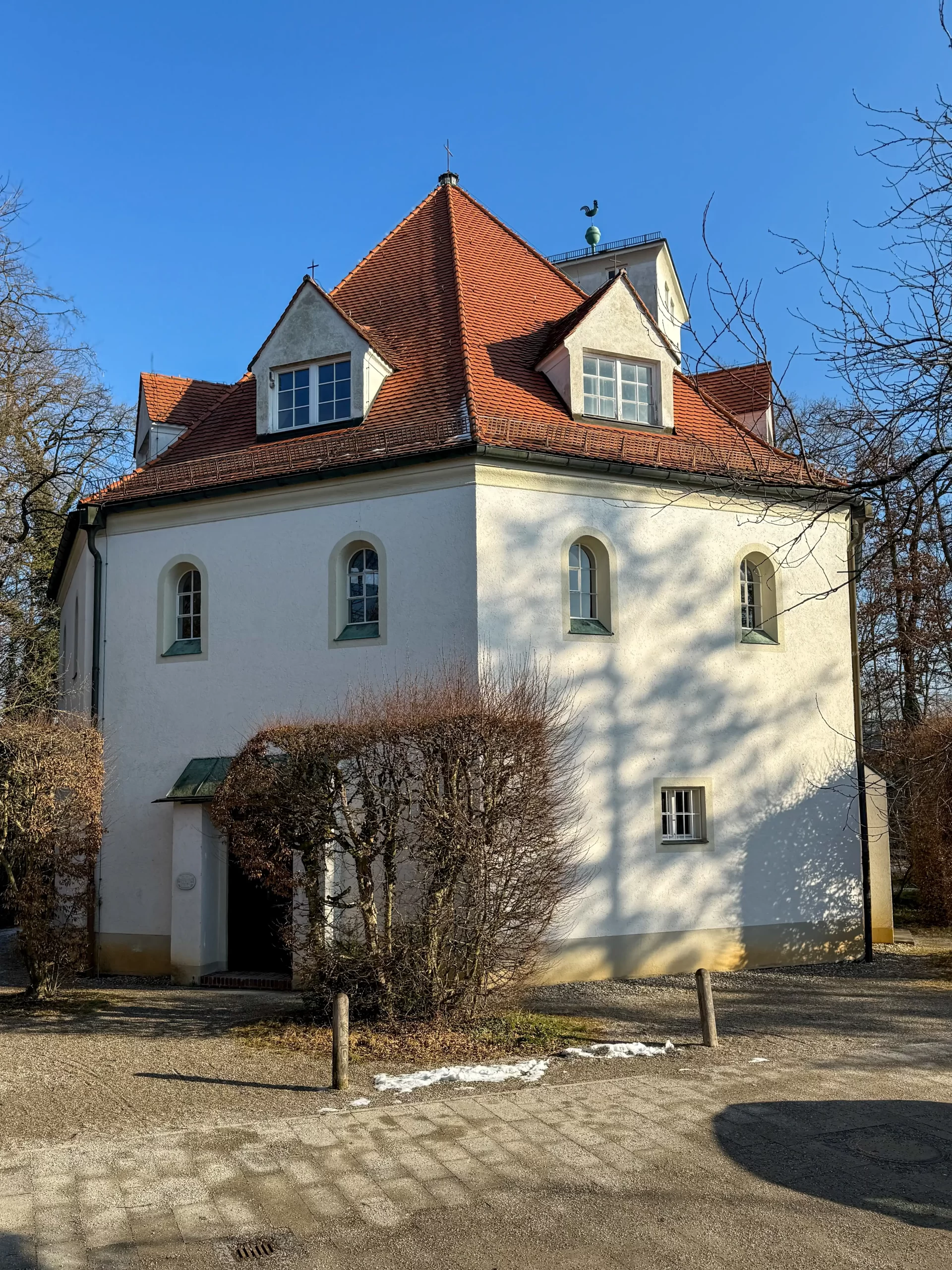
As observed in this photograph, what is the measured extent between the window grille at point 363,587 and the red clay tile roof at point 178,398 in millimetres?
5155

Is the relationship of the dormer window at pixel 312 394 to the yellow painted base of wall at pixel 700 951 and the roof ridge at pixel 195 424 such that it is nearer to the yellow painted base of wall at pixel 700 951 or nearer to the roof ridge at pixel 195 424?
the roof ridge at pixel 195 424

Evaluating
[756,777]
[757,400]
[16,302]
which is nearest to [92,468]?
[16,302]

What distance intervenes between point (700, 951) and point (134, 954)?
26.8 ft

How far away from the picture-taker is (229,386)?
20.4m

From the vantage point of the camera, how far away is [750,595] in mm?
17000

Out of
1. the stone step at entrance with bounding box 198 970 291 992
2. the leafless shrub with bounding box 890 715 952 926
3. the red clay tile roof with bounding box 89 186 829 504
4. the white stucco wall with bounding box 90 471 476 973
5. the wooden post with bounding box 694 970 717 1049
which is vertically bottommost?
the stone step at entrance with bounding box 198 970 291 992

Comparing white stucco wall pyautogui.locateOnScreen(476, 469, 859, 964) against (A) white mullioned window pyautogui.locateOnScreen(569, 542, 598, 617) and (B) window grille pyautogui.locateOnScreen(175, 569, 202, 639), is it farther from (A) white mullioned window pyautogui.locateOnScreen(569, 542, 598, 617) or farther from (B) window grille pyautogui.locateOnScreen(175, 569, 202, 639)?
(B) window grille pyautogui.locateOnScreen(175, 569, 202, 639)

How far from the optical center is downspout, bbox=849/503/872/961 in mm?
16719

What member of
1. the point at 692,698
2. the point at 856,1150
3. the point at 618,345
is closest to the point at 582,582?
the point at 692,698

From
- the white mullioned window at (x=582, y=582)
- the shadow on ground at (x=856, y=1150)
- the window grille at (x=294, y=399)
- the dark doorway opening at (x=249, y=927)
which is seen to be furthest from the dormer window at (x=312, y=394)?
the shadow on ground at (x=856, y=1150)

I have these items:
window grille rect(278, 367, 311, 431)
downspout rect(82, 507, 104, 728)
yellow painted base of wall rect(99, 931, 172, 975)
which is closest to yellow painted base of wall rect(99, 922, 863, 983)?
yellow painted base of wall rect(99, 931, 172, 975)

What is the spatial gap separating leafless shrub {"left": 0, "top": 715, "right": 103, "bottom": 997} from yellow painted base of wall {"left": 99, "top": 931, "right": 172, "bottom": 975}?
7.31 feet

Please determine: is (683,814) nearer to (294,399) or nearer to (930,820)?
(930,820)

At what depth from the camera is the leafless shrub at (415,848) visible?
10.9 m
